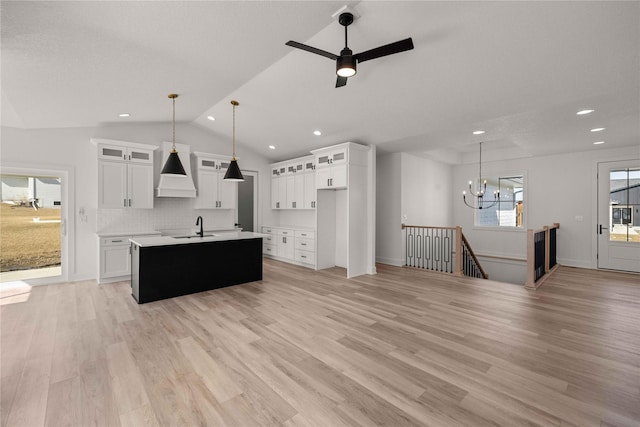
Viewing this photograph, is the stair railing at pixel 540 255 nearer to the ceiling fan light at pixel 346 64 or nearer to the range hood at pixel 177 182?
the ceiling fan light at pixel 346 64

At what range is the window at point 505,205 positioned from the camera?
7695 millimetres

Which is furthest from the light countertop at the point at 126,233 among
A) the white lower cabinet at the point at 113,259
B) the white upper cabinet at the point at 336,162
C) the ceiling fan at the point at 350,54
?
the ceiling fan at the point at 350,54

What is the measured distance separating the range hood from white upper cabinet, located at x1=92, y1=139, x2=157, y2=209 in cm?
22

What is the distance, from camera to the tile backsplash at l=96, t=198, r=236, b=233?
569 cm

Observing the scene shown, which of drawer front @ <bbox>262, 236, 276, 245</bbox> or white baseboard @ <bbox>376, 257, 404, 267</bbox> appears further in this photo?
drawer front @ <bbox>262, 236, 276, 245</bbox>

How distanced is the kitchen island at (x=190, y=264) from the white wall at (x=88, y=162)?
1645 mm

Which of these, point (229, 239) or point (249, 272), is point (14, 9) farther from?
point (249, 272)

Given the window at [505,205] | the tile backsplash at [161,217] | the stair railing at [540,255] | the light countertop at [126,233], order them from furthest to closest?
the window at [505,205] → the tile backsplash at [161,217] → the light countertop at [126,233] → the stair railing at [540,255]

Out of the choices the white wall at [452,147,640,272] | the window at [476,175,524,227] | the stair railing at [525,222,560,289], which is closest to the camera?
the stair railing at [525,222,560,289]

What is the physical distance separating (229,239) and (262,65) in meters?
2.81

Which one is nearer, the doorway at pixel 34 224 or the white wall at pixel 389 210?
the doorway at pixel 34 224

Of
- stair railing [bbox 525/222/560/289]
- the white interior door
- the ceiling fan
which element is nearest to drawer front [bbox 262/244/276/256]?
stair railing [bbox 525/222/560/289]

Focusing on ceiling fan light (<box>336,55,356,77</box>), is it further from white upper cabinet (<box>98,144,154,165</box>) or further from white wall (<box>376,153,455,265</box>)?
white upper cabinet (<box>98,144,154,165</box>)

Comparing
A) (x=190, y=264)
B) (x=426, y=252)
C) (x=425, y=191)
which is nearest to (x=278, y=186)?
(x=190, y=264)
